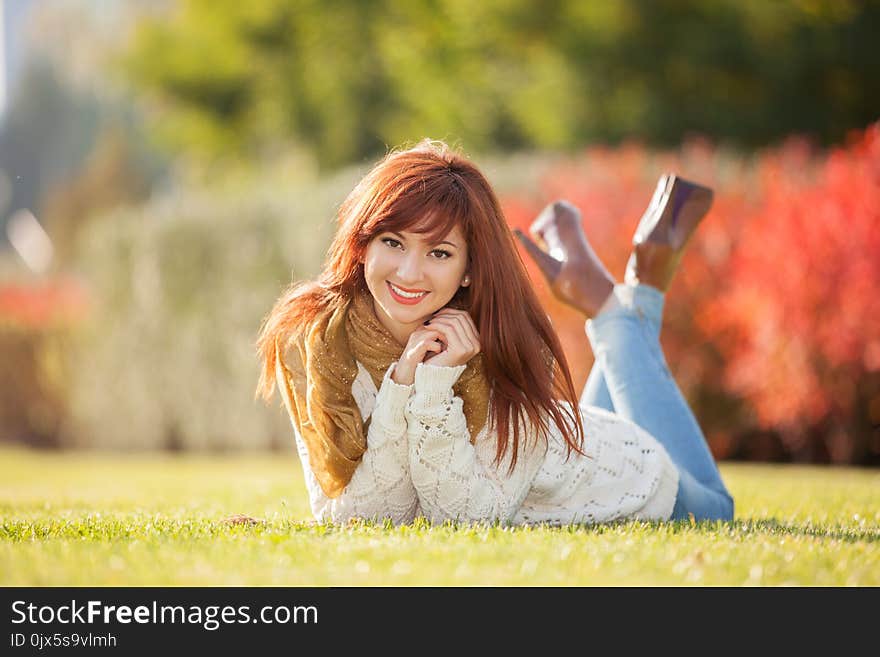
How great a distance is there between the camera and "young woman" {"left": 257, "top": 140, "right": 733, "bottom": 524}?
11.8 ft

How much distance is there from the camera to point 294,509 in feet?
16.3

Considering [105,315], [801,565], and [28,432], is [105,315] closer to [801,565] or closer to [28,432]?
[28,432]

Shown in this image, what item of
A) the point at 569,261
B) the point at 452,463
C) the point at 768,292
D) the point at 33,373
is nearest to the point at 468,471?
the point at 452,463

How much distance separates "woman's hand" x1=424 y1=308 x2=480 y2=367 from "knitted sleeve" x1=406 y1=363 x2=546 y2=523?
0.04m

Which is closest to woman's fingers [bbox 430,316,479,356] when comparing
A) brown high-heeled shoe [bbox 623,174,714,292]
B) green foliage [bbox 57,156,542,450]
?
brown high-heeled shoe [bbox 623,174,714,292]

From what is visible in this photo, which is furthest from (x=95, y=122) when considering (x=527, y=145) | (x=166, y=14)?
(x=527, y=145)

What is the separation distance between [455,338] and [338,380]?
1.40 ft

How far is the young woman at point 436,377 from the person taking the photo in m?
3.61

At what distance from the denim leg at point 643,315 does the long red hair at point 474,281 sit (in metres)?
0.99

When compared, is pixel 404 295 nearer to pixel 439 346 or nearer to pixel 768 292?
pixel 439 346

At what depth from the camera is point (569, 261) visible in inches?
199

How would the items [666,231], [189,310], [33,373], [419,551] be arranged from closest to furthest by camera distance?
[419,551] → [666,231] → [189,310] → [33,373]

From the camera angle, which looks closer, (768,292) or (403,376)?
(403,376)

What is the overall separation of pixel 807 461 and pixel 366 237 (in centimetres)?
815
